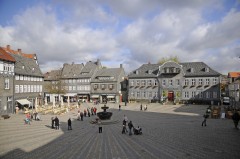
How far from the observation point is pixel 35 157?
1459 centimetres

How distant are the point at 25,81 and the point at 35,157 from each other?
37055 millimetres

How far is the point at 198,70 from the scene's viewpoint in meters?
54.9

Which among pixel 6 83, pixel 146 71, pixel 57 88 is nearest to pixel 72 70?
pixel 57 88

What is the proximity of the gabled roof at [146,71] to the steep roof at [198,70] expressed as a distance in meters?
8.07

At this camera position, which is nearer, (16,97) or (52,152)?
(52,152)

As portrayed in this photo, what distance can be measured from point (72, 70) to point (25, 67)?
22.8m

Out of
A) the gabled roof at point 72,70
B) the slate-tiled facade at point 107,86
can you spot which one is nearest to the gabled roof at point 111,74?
the slate-tiled facade at point 107,86

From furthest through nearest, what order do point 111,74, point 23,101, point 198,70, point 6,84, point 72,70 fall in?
1. point 72,70
2. point 111,74
3. point 198,70
4. point 23,101
5. point 6,84

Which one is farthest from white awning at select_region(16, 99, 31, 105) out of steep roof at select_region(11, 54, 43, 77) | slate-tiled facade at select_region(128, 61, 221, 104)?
slate-tiled facade at select_region(128, 61, 221, 104)

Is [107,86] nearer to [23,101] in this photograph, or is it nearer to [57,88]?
[57,88]

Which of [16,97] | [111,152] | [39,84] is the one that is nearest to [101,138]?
[111,152]

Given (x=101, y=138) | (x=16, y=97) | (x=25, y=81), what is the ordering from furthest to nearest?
(x=25, y=81) < (x=16, y=97) < (x=101, y=138)

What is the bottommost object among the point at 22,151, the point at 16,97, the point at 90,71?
the point at 22,151

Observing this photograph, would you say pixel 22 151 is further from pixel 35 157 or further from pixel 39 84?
pixel 39 84
